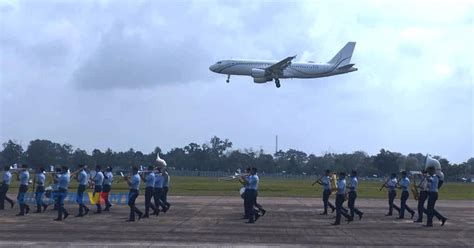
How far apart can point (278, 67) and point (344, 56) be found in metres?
12.7

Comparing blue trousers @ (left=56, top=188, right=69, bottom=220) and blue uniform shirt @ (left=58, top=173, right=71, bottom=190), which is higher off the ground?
blue uniform shirt @ (left=58, top=173, right=71, bottom=190)

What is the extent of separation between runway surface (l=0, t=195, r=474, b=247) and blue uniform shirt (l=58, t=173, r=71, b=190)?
1234mm

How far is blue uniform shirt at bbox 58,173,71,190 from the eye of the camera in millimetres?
27281

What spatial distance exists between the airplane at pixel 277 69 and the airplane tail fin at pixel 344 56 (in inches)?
39.1

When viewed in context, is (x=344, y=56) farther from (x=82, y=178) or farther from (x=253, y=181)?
(x=82, y=178)

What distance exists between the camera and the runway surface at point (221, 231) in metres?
19.8

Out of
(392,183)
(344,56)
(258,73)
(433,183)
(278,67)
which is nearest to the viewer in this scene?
(433,183)

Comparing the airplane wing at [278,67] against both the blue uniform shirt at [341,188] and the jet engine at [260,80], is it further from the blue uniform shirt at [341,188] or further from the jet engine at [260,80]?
the blue uniform shirt at [341,188]

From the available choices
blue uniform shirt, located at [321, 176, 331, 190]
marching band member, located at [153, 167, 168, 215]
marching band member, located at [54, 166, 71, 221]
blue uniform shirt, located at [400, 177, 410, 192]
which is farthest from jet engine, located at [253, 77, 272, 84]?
marching band member, located at [54, 166, 71, 221]

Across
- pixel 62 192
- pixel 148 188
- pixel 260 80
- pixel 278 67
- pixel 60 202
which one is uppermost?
pixel 278 67

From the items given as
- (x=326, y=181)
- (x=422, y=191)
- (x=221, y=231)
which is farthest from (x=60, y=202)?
(x=422, y=191)

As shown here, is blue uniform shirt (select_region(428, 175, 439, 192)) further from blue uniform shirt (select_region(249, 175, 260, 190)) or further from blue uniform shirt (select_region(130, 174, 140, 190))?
blue uniform shirt (select_region(130, 174, 140, 190))

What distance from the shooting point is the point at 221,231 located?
23.1 m

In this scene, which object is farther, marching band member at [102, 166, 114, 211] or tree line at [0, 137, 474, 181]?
tree line at [0, 137, 474, 181]
